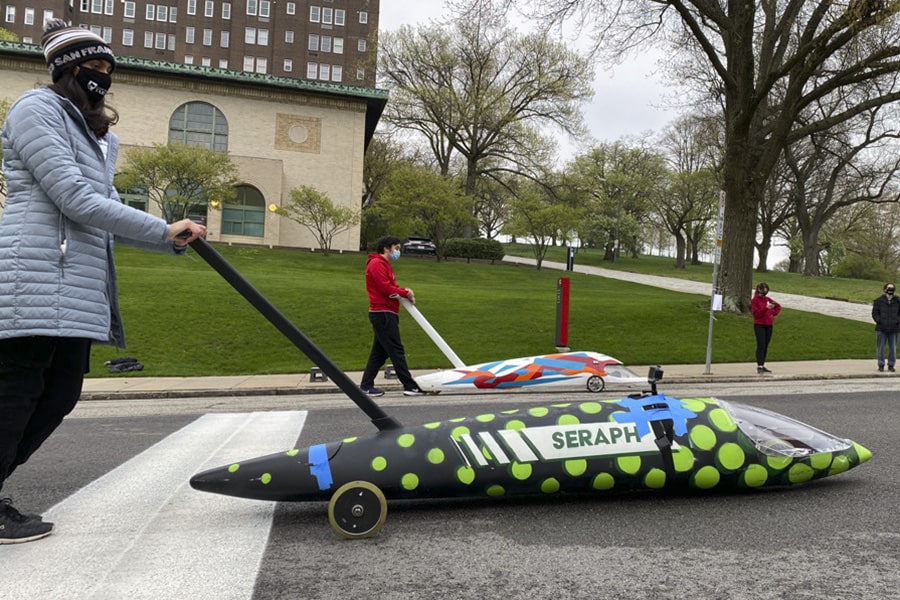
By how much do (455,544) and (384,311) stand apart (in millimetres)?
6636

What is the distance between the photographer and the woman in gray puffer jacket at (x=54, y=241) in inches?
120

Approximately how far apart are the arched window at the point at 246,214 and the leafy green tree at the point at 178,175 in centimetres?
670

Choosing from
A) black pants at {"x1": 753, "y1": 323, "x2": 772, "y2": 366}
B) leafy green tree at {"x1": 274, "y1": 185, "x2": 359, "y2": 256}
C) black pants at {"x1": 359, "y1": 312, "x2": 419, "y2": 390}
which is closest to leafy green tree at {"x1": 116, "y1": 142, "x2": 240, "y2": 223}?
leafy green tree at {"x1": 274, "y1": 185, "x2": 359, "y2": 256}

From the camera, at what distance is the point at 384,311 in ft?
31.8

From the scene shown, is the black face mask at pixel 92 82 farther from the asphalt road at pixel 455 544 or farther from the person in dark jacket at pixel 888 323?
the person in dark jacket at pixel 888 323

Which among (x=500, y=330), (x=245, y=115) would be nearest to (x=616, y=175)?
(x=245, y=115)

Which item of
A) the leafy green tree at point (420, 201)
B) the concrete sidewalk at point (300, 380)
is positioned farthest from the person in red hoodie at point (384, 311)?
the leafy green tree at point (420, 201)

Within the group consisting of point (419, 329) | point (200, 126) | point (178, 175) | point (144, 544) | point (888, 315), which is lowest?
point (419, 329)

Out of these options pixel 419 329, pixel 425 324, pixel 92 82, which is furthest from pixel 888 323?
pixel 92 82

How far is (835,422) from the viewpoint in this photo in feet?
22.3

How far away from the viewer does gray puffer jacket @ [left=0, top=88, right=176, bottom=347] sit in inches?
119

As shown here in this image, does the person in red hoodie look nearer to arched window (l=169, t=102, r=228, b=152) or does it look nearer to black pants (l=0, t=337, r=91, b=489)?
black pants (l=0, t=337, r=91, b=489)

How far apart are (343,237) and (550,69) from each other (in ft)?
64.5

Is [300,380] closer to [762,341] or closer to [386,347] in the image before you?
[386,347]
